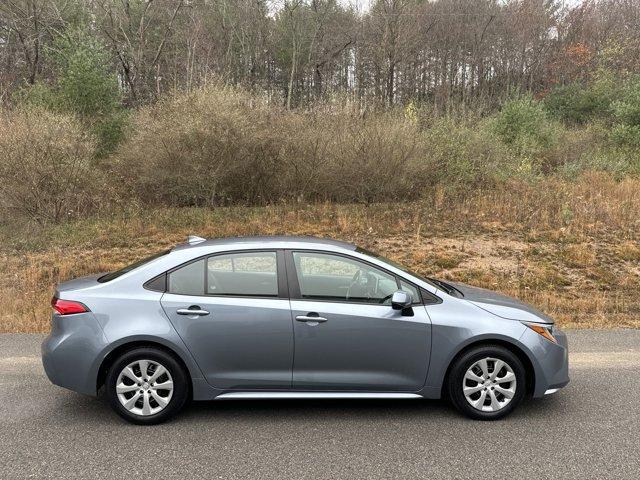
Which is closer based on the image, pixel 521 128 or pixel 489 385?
pixel 489 385

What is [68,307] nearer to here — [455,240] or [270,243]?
[270,243]

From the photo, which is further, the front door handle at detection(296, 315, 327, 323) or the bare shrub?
the bare shrub

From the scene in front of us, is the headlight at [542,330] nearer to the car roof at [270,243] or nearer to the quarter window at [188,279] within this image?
the car roof at [270,243]

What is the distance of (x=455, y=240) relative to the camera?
13859 mm

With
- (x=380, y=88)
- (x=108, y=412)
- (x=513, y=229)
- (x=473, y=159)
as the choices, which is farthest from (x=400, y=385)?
A: (x=380, y=88)

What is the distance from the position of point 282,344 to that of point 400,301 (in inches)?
40.9

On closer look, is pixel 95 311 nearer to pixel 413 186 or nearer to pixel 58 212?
pixel 58 212

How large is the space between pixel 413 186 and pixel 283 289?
45.1 ft

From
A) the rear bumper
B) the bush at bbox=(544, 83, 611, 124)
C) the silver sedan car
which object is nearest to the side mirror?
the silver sedan car

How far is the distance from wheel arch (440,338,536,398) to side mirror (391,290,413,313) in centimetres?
60

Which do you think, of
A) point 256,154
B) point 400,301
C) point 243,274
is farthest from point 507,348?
point 256,154

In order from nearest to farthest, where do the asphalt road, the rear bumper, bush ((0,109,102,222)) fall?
the asphalt road
the rear bumper
bush ((0,109,102,222))

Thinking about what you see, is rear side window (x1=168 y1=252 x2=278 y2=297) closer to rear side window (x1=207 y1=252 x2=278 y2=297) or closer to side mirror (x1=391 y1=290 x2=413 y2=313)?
rear side window (x1=207 y1=252 x2=278 y2=297)

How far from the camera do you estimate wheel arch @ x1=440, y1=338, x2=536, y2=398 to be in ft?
14.8
